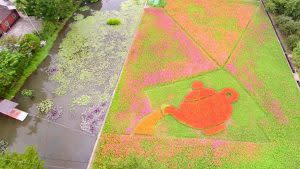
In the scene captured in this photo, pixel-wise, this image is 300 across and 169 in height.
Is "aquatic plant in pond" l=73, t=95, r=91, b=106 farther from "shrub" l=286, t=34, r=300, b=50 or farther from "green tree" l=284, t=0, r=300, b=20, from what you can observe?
"green tree" l=284, t=0, r=300, b=20

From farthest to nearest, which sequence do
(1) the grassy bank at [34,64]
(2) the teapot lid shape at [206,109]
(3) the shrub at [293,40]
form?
(3) the shrub at [293,40] < (1) the grassy bank at [34,64] < (2) the teapot lid shape at [206,109]

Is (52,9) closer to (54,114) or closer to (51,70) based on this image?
(51,70)

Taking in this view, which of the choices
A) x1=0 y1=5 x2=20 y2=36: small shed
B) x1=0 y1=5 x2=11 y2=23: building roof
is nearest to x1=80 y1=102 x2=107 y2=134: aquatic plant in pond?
x1=0 y1=5 x2=20 y2=36: small shed

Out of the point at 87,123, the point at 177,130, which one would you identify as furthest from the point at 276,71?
the point at 87,123

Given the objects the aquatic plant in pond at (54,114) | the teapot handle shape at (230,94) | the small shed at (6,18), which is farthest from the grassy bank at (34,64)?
the teapot handle shape at (230,94)

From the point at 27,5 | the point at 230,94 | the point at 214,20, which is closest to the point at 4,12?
the point at 27,5

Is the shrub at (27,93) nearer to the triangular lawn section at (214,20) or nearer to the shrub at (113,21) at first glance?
the shrub at (113,21)
